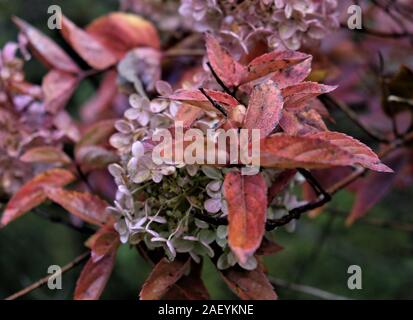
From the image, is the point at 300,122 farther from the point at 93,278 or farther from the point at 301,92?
the point at 93,278

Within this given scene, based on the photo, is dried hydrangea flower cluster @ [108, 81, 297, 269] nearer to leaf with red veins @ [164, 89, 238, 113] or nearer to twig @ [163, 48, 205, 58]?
leaf with red veins @ [164, 89, 238, 113]

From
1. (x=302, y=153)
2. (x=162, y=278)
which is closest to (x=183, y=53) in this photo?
(x=162, y=278)

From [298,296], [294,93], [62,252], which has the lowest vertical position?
[62,252]

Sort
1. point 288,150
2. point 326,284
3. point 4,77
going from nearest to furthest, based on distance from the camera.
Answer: point 288,150 → point 4,77 → point 326,284

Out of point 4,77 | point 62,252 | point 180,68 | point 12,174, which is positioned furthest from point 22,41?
point 62,252

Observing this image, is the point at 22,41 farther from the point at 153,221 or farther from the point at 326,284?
the point at 326,284

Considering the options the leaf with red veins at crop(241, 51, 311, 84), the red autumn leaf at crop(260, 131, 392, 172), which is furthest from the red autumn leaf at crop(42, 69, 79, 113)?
the red autumn leaf at crop(260, 131, 392, 172)
